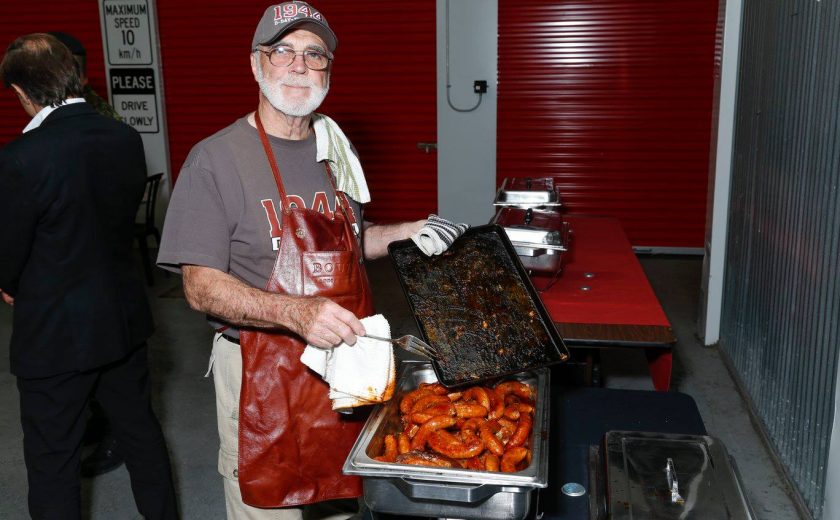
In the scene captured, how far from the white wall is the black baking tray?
563cm

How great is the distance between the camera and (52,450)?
8.77 feet

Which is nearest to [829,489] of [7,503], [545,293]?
[545,293]

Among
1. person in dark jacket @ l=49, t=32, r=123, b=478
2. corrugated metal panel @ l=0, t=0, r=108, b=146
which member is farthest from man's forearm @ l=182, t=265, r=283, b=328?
corrugated metal panel @ l=0, t=0, r=108, b=146

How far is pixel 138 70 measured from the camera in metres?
8.05

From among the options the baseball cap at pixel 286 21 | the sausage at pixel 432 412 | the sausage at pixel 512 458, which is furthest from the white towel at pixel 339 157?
the sausage at pixel 512 458

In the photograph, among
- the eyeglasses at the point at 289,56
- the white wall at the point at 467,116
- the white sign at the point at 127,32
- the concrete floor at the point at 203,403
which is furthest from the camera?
the white sign at the point at 127,32

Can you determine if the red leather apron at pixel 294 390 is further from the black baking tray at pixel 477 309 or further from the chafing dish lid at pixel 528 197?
the chafing dish lid at pixel 528 197

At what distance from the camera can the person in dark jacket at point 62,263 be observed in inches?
100

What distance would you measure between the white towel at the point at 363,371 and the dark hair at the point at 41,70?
1.68m

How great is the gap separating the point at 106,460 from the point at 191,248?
2327mm

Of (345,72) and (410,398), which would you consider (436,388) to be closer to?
(410,398)

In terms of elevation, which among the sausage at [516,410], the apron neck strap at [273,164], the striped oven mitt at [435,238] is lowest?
the sausage at [516,410]

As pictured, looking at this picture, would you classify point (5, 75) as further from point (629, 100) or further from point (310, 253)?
point (629, 100)

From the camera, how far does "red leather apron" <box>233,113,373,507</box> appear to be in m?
2.05
